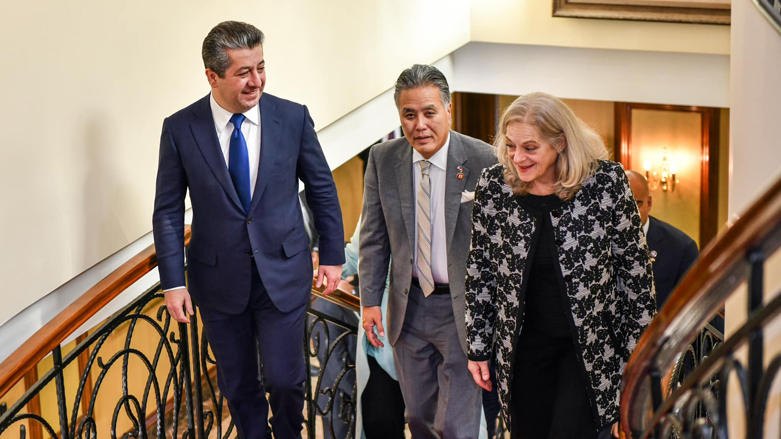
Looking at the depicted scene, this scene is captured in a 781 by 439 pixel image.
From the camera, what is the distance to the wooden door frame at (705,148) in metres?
11.1

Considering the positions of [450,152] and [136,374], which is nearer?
[450,152]

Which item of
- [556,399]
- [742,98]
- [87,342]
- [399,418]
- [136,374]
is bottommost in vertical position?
[136,374]

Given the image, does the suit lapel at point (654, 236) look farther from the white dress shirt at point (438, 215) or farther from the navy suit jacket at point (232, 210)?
the navy suit jacket at point (232, 210)

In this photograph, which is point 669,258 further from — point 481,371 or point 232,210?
point 232,210

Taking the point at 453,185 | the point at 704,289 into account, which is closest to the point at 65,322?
the point at 453,185

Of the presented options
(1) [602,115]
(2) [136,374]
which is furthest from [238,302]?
(1) [602,115]

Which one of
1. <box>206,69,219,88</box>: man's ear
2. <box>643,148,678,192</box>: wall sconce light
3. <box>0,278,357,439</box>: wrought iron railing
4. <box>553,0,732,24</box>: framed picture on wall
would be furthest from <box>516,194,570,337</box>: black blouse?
<box>643,148,678,192</box>: wall sconce light

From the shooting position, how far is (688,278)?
5.34 ft

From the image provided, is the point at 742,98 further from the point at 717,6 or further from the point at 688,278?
the point at 717,6

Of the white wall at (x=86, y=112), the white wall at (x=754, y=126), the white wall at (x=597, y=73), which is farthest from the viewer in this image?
the white wall at (x=597, y=73)

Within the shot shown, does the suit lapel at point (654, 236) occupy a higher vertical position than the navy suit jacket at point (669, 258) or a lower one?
higher

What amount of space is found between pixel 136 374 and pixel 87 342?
5.20 meters

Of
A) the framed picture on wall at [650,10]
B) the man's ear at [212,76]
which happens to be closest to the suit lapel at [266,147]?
the man's ear at [212,76]

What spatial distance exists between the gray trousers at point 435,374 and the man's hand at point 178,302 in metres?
0.98
